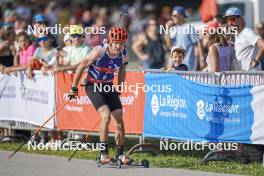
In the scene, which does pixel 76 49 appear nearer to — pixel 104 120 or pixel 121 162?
pixel 104 120

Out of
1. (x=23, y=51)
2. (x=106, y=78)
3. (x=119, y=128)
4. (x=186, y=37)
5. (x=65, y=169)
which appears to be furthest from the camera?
(x=186, y=37)

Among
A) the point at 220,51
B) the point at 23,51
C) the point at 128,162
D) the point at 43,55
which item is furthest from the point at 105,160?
the point at 23,51

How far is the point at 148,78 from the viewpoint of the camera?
602 inches

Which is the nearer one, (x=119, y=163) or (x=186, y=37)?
(x=119, y=163)

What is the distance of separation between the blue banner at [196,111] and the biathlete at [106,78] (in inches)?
40.2

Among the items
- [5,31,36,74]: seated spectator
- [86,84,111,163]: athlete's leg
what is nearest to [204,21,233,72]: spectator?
[86,84,111,163]: athlete's leg

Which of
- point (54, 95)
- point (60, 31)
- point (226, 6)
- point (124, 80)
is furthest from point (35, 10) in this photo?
point (124, 80)

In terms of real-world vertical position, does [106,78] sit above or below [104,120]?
above

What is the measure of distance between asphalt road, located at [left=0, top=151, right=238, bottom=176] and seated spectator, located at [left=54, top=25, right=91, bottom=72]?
2.66 metres

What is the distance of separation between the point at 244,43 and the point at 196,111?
1643 mm

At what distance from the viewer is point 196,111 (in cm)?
1450

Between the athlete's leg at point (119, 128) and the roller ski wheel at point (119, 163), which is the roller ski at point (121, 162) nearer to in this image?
the roller ski wheel at point (119, 163)

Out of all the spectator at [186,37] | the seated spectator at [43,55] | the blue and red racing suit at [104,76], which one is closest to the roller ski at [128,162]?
the blue and red racing suit at [104,76]

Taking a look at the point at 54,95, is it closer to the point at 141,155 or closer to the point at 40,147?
the point at 40,147
